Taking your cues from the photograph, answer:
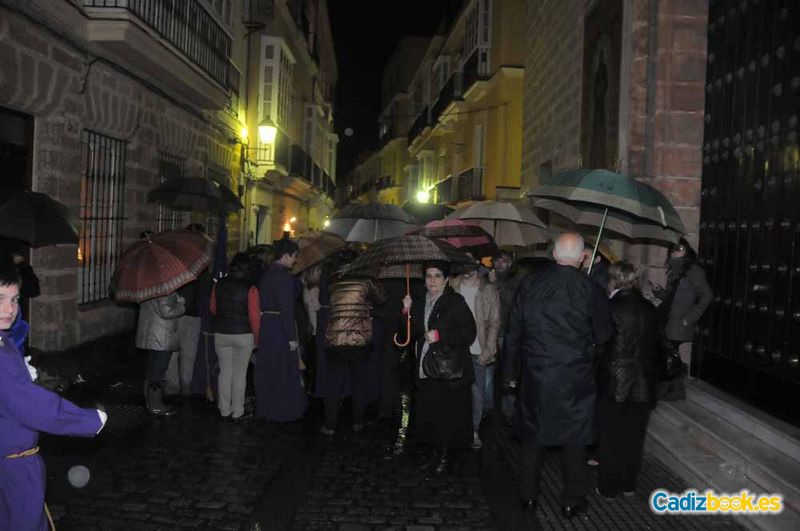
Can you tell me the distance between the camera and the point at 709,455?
5555mm

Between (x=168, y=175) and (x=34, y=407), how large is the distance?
9.34 meters

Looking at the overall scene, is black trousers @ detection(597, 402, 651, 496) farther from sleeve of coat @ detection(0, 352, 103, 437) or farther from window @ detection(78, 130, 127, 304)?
window @ detection(78, 130, 127, 304)

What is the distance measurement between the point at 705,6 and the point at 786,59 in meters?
2.29

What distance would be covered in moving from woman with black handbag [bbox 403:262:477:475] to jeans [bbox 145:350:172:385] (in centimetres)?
290

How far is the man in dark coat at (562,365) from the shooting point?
4.71 metres

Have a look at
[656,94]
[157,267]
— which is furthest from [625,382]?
[157,267]

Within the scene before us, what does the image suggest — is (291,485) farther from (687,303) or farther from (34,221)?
(687,303)

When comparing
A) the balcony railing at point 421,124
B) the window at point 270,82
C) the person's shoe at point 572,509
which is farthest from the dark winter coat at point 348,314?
the balcony railing at point 421,124

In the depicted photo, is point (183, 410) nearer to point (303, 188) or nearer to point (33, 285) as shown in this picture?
point (33, 285)

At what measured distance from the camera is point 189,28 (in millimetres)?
11180

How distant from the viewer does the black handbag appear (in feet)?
18.5

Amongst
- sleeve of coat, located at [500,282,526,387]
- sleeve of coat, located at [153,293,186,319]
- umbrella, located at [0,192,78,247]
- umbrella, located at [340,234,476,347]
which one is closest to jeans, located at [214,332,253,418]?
sleeve of coat, located at [153,293,186,319]

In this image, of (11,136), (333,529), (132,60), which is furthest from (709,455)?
(132,60)

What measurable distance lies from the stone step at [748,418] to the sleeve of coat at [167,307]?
16.7 ft
